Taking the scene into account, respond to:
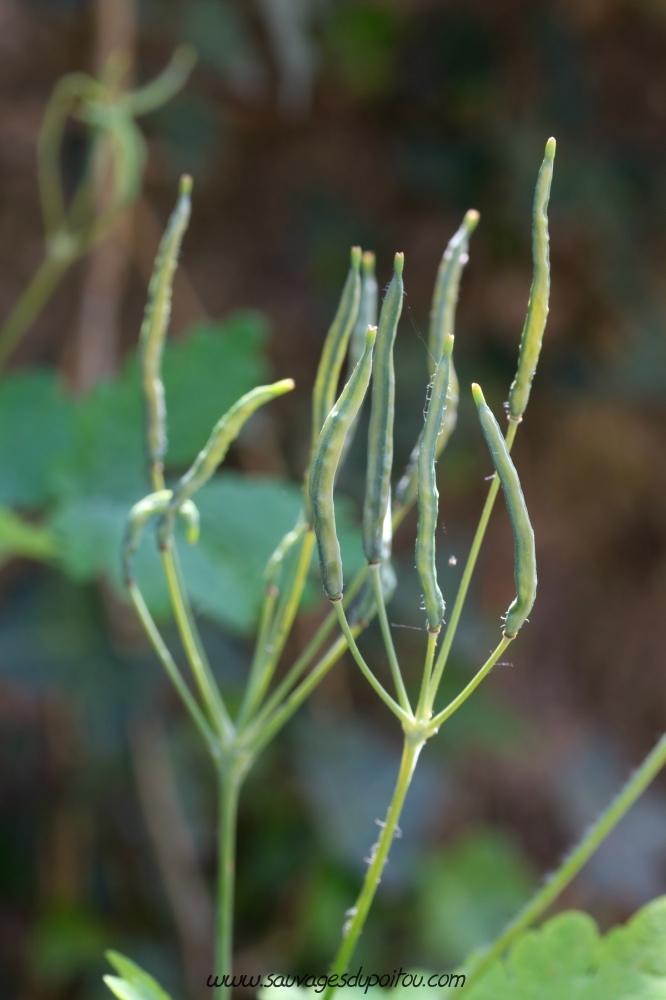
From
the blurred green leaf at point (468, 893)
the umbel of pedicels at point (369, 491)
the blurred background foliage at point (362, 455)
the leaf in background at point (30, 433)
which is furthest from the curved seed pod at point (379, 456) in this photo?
the blurred green leaf at point (468, 893)

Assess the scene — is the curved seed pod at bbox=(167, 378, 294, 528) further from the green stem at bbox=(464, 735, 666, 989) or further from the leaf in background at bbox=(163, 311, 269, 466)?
the leaf in background at bbox=(163, 311, 269, 466)

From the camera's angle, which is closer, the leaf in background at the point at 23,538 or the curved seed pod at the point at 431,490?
the curved seed pod at the point at 431,490

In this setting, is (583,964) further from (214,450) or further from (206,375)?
(206,375)

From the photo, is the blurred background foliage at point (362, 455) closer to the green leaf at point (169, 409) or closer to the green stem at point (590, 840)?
the green leaf at point (169, 409)

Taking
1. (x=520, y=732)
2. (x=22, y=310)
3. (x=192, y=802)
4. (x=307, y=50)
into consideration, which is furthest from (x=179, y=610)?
(x=520, y=732)

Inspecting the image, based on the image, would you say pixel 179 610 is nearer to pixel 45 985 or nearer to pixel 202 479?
pixel 202 479

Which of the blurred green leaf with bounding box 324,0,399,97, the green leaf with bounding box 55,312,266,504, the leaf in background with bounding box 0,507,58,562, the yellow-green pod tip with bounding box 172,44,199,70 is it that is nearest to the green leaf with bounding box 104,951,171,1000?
the leaf in background with bounding box 0,507,58,562
